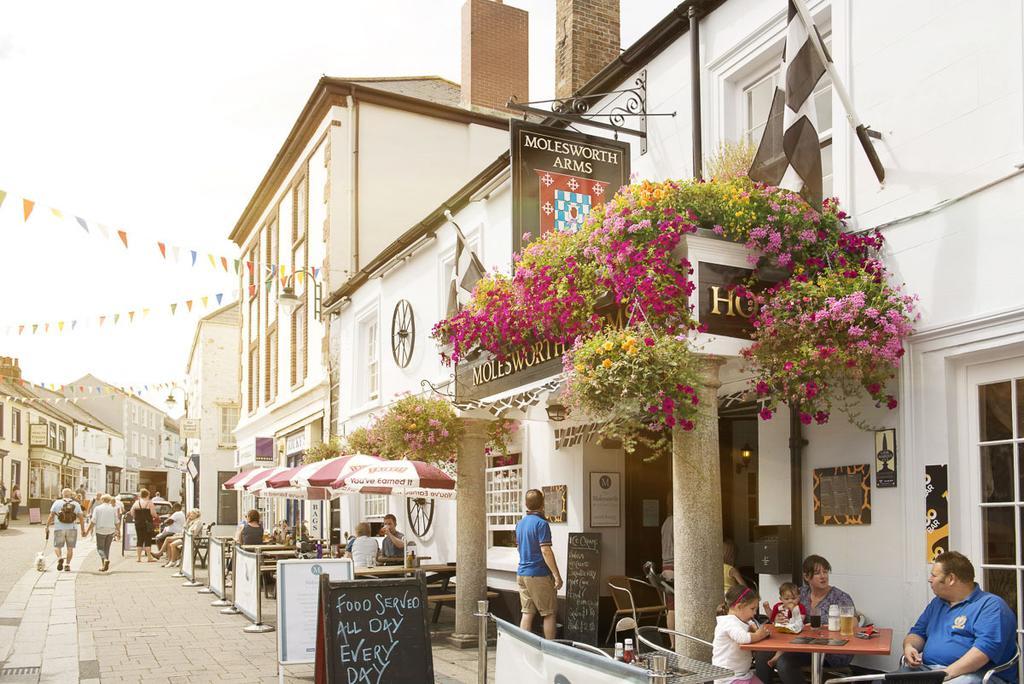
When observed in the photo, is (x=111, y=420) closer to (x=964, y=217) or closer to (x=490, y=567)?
(x=490, y=567)

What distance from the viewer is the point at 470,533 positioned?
39.8 feet

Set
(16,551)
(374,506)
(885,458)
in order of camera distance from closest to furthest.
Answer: (885,458) → (374,506) → (16,551)

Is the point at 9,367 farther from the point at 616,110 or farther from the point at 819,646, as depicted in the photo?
the point at 819,646

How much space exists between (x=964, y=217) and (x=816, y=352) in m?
1.38

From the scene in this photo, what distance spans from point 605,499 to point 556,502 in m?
0.73

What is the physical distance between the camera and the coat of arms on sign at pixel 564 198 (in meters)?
9.87

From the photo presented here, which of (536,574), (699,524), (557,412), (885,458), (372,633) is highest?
(557,412)

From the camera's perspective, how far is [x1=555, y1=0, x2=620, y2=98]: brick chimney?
45.0 feet

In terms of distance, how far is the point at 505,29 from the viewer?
2338 cm

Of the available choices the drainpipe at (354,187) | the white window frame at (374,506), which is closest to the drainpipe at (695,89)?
the white window frame at (374,506)

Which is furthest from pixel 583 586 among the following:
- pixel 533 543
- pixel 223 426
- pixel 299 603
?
pixel 223 426

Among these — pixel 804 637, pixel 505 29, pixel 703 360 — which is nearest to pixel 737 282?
pixel 703 360

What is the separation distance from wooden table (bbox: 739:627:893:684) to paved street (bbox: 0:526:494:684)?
12.0 ft

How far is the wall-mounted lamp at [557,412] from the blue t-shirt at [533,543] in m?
1.09
